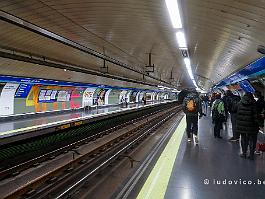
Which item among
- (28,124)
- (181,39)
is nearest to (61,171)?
(181,39)

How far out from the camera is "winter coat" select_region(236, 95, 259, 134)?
20.9 feet

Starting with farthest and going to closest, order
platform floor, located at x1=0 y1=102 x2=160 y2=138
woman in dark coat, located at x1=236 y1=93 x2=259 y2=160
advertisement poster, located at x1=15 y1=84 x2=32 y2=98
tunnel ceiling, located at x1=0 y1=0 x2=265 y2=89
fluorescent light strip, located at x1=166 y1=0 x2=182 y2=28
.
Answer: advertisement poster, located at x1=15 y1=84 x2=32 y2=98, platform floor, located at x1=0 y1=102 x2=160 y2=138, woman in dark coat, located at x1=236 y1=93 x2=259 y2=160, tunnel ceiling, located at x1=0 y1=0 x2=265 y2=89, fluorescent light strip, located at x1=166 y1=0 x2=182 y2=28

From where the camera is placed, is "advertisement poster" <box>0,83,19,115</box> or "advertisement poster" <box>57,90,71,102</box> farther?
"advertisement poster" <box>57,90,71,102</box>

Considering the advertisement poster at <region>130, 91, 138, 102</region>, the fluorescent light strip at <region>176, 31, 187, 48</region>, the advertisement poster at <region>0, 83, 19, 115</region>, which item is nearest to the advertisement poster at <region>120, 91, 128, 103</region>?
the advertisement poster at <region>130, 91, 138, 102</region>

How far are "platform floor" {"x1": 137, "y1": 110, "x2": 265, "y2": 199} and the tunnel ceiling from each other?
2821 mm

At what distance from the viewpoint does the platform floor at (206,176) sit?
448 centimetres

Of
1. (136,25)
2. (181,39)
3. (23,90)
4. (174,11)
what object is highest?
(136,25)

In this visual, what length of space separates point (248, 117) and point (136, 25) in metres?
3.58

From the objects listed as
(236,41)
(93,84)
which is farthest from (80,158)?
(93,84)

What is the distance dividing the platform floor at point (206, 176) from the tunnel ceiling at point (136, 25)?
2.82 meters

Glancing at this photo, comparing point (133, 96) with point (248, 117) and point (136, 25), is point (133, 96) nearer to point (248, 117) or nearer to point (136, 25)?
point (136, 25)

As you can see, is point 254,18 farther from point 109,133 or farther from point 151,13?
point 109,133

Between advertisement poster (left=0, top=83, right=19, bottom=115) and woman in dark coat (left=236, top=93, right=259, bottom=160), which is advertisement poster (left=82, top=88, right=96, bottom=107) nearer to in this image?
advertisement poster (left=0, top=83, right=19, bottom=115)

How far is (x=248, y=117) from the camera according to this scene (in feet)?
21.0
